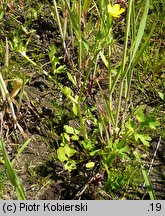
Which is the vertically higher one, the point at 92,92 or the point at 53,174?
the point at 92,92

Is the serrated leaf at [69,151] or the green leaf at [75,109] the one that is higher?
the green leaf at [75,109]

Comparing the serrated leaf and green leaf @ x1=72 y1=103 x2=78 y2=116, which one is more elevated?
green leaf @ x1=72 y1=103 x2=78 y2=116

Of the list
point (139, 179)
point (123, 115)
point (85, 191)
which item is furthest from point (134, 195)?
point (123, 115)

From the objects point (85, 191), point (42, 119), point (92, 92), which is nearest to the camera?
point (85, 191)

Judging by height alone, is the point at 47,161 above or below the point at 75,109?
below

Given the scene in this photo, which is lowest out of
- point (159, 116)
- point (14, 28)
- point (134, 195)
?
point (134, 195)

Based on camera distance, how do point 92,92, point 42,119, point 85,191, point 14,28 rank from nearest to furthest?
point 85,191, point 42,119, point 92,92, point 14,28

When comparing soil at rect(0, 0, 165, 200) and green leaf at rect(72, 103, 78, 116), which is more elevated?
green leaf at rect(72, 103, 78, 116)

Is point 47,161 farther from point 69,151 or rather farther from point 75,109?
point 75,109

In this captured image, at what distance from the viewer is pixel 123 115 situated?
143 centimetres

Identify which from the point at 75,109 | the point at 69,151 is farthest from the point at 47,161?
the point at 75,109

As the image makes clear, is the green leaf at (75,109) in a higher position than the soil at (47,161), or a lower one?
higher

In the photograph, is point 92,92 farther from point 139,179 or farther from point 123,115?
point 139,179

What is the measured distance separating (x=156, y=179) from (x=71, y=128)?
329 mm
